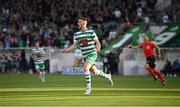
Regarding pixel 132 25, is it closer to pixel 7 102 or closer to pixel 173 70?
pixel 173 70

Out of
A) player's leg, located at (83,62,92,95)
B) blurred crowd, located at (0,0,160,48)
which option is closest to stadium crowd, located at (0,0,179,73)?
blurred crowd, located at (0,0,160,48)

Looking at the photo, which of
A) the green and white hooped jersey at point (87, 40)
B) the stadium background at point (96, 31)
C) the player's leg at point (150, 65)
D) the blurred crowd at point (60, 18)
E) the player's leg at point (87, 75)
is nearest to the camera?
the player's leg at point (87, 75)

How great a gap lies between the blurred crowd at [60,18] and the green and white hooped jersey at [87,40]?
24.0 meters

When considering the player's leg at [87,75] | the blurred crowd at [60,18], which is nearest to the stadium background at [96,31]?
the blurred crowd at [60,18]

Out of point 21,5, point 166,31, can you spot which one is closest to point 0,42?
point 21,5

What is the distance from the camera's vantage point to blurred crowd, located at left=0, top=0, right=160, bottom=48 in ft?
153

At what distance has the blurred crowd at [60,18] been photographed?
46625mm

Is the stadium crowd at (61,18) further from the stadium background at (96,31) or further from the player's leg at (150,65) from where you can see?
the player's leg at (150,65)

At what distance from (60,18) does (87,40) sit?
26.9 meters

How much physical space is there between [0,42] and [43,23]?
3.81 meters

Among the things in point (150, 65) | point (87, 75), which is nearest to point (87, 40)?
point (87, 75)

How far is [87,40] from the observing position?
71.4ft

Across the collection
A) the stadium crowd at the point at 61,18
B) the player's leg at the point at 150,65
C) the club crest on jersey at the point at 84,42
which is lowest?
the player's leg at the point at 150,65

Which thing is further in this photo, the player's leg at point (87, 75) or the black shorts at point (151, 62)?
the black shorts at point (151, 62)
